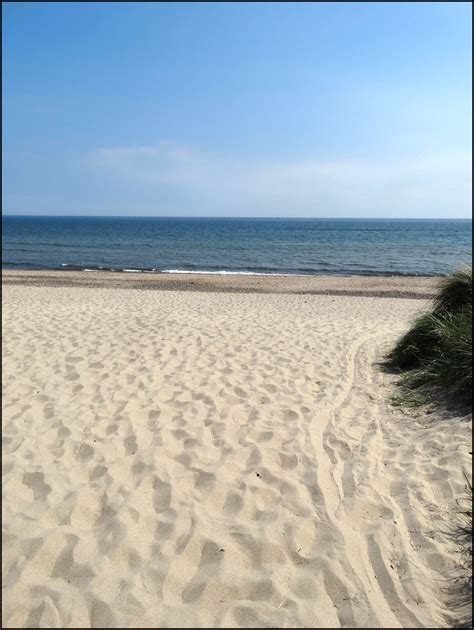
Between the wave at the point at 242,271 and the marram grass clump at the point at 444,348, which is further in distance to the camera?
the wave at the point at 242,271

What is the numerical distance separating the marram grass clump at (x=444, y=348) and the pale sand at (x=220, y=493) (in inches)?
19.5

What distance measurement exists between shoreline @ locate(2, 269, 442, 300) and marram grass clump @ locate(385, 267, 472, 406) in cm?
Result: 1216

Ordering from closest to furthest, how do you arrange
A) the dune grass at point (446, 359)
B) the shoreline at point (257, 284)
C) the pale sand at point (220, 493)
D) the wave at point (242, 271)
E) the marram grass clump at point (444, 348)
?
the pale sand at point (220, 493), the dune grass at point (446, 359), the marram grass clump at point (444, 348), the shoreline at point (257, 284), the wave at point (242, 271)

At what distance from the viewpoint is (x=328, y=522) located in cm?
346

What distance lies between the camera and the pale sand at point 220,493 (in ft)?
9.16

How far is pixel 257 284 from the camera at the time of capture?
78.5 feet

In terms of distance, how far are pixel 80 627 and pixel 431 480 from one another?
2.96 meters

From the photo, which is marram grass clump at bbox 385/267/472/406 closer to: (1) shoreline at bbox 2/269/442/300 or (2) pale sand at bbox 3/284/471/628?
(2) pale sand at bbox 3/284/471/628

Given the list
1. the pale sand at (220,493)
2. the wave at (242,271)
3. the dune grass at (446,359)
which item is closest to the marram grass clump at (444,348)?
the dune grass at (446,359)

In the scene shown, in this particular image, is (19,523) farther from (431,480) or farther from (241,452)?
(431,480)

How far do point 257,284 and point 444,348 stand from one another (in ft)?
58.9

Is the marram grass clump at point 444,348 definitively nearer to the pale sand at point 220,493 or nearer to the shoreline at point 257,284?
the pale sand at point 220,493

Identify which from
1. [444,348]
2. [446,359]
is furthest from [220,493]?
[444,348]

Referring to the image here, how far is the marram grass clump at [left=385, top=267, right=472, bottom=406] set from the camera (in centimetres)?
553
